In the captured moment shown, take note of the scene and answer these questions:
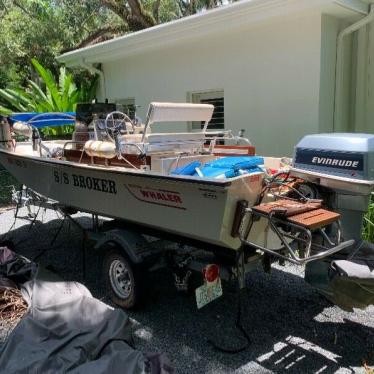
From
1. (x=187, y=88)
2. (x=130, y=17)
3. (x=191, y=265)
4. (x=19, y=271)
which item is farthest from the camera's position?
(x=130, y=17)

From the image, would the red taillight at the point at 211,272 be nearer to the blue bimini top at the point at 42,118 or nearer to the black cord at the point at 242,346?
the black cord at the point at 242,346

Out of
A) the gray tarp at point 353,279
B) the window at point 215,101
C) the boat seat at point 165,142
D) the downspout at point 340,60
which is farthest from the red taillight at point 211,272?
the window at point 215,101

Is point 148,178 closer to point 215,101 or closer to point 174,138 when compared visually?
point 174,138

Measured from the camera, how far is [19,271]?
14.7 feet

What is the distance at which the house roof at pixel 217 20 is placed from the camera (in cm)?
640

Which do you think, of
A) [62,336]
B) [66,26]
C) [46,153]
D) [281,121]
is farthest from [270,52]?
[66,26]

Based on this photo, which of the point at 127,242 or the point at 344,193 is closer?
the point at 344,193

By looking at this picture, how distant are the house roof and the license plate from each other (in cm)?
446

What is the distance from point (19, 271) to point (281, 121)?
473 centimetres

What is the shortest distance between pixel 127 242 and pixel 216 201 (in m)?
1.20

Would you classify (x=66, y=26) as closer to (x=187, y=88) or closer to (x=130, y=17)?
(x=130, y=17)

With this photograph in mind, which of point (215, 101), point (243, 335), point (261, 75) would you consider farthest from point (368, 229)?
point (215, 101)

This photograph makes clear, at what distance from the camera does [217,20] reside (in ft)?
24.0

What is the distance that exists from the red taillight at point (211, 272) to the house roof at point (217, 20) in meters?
4.36
